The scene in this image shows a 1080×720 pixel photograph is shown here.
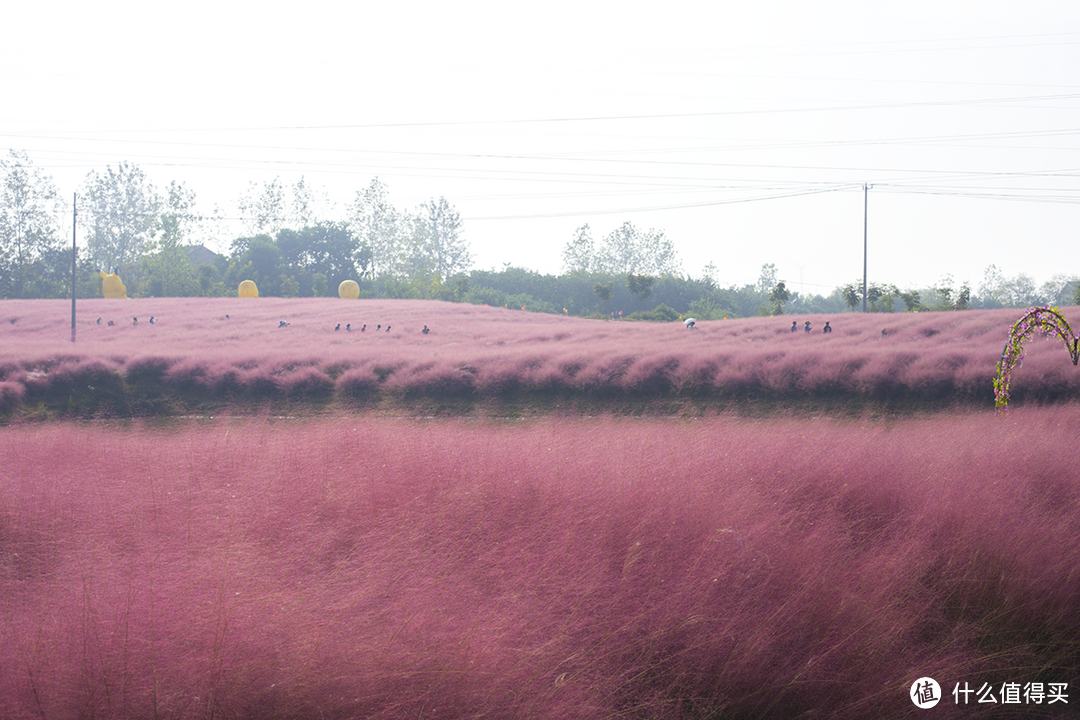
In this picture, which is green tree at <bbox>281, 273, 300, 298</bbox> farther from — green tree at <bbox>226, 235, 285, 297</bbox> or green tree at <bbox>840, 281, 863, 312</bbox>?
green tree at <bbox>840, 281, 863, 312</bbox>

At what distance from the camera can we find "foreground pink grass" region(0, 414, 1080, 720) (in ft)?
10.3

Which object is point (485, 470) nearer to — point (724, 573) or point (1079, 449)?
point (724, 573)

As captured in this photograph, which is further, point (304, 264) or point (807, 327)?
point (304, 264)

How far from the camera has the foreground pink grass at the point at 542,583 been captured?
3135 millimetres

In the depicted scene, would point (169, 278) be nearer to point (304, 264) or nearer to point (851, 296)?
point (304, 264)

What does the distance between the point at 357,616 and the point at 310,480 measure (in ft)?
9.66

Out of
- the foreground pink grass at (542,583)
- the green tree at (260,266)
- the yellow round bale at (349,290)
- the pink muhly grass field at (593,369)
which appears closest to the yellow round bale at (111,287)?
the green tree at (260,266)

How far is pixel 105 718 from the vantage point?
9.43 ft

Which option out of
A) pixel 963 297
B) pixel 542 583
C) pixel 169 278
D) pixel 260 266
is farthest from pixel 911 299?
pixel 169 278

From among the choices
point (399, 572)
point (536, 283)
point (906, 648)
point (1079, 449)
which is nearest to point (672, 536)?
point (906, 648)

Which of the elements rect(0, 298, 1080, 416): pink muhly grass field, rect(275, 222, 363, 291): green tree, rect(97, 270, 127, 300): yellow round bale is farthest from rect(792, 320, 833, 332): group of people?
rect(97, 270, 127, 300): yellow round bale

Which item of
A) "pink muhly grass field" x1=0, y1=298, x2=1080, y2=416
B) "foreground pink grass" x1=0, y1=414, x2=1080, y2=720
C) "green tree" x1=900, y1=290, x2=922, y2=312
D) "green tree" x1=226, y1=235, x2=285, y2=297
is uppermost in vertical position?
"green tree" x1=226, y1=235, x2=285, y2=297

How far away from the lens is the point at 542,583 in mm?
4145

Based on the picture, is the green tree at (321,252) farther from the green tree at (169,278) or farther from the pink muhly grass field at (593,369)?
the pink muhly grass field at (593,369)
